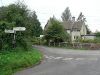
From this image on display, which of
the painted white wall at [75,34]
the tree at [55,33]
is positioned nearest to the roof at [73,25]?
the painted white wall at [75,34]

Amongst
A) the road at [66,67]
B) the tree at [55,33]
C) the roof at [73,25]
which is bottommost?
the road at [66,67]

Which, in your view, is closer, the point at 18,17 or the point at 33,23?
the point at 18,17

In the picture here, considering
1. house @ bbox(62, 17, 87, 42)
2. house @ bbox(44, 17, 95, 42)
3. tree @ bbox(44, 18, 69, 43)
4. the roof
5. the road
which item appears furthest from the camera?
the roof

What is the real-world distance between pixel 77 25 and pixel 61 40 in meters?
21.9

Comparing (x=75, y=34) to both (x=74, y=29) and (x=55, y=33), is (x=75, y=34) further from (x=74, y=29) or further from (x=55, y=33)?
(x=55, y=33)

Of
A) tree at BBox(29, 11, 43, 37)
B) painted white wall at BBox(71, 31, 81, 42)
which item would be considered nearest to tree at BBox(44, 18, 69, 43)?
tree at BBox(29, 11, 43, 37)

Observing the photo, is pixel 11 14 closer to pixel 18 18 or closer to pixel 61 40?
pixel 18 18

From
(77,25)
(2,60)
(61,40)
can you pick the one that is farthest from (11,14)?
(77,25)

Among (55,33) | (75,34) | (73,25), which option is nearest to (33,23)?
(55,33)

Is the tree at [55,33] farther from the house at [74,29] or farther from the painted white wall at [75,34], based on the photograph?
the painted white wall at [75,34]

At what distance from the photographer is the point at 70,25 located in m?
83.3

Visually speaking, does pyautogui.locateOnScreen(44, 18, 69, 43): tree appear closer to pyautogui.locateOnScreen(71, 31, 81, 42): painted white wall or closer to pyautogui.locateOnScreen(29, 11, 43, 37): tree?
pyautogui.locateOnScreen(29, 11, 43, 37): tree

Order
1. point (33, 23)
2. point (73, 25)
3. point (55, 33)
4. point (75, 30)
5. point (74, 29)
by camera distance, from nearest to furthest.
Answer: point (33, 23)
point (55, 33)
point (75, 30)
point (74, 29)
point (73, 25)

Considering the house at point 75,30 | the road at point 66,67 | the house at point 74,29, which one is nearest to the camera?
the road at point 66,67
